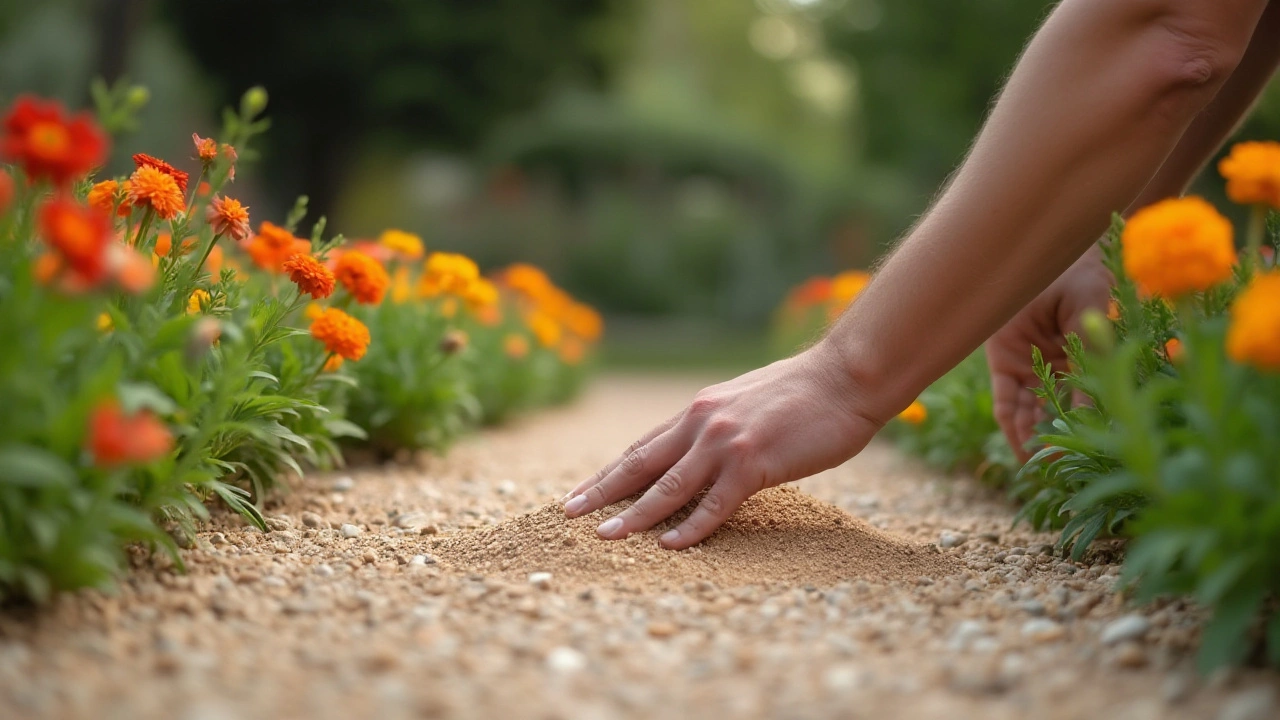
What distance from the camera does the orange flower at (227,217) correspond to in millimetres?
2025

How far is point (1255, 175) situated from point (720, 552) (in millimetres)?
1180

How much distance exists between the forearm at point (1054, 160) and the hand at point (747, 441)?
0.45ft

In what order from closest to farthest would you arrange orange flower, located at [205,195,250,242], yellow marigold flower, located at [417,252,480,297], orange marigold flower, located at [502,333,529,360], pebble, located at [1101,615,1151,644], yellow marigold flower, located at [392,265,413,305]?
pebble, located at [1101,615,1151,644], orange flower, located at [205,195,250,242], yellow marigold flower, located at [417,252,480,297], yellow marigold flower, located at [392,265,413,305], orange marigold flower, located at [502,333,529,360]

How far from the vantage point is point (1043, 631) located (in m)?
1.64

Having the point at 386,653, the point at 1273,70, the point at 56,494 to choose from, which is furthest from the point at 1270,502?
the point at 56,494

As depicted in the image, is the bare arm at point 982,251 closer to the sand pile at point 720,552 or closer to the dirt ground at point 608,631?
the sand pile at point 720,552

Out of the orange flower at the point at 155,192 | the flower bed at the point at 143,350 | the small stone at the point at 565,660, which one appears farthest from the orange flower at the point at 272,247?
the small stone at the point at 565,660

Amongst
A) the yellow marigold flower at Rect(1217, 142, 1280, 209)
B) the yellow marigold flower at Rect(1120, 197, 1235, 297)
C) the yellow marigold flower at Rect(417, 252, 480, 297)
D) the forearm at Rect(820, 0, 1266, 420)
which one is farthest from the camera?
the yellow marigold flower at Rect(417, 252, 480, 297)

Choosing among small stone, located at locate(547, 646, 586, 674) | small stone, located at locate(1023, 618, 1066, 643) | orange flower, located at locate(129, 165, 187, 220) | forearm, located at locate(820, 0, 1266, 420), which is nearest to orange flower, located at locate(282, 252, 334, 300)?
orange flower, located at locate(129, 165, 187, 220)

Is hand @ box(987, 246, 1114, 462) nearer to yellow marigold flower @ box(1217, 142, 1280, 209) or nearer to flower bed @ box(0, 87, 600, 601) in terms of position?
yellow marigold flower @ box(1217, 142, 1280, 209)

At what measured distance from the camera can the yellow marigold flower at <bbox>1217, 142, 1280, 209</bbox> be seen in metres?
1.45

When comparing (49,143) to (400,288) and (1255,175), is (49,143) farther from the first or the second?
(400,288)

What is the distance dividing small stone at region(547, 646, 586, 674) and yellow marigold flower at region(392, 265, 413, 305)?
2218 mm

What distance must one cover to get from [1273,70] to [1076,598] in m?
1.42
